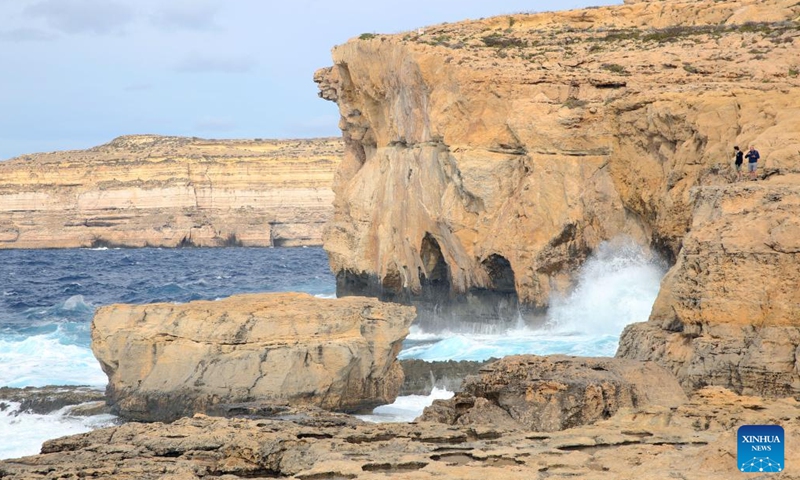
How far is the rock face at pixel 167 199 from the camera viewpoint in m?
94.3

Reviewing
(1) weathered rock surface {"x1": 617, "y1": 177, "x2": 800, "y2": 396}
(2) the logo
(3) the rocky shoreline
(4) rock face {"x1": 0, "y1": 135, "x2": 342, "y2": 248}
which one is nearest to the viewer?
(2) the logo

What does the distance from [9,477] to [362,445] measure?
3.16 meters

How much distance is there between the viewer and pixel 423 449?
1037 centimetres

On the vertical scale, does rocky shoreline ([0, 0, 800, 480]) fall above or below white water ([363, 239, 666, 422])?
above

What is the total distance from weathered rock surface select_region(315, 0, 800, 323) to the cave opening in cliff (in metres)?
0.04

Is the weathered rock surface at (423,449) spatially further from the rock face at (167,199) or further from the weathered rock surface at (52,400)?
the rock face at (167,199)

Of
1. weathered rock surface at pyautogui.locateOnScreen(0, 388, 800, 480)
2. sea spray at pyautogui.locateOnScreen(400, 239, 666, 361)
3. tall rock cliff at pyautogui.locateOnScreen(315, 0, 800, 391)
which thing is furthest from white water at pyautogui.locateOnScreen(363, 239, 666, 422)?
weathered rock surface at pyautogui.locateOnScreen(0, 388, 800, 480)

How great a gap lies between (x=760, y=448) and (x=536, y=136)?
22828 millimetres

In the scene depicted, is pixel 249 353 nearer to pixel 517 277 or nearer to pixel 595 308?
pixel 517 277

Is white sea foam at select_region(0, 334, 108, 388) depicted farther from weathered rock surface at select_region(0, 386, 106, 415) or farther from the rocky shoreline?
the rocky shoreline

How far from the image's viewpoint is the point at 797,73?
28.4m

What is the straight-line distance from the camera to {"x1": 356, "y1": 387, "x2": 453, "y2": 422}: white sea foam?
1802cm

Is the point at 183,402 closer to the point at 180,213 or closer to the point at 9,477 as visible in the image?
the point at 9,477

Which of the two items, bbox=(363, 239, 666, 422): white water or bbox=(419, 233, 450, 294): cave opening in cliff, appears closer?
bbox=(363, 239, 666, 422): white water
